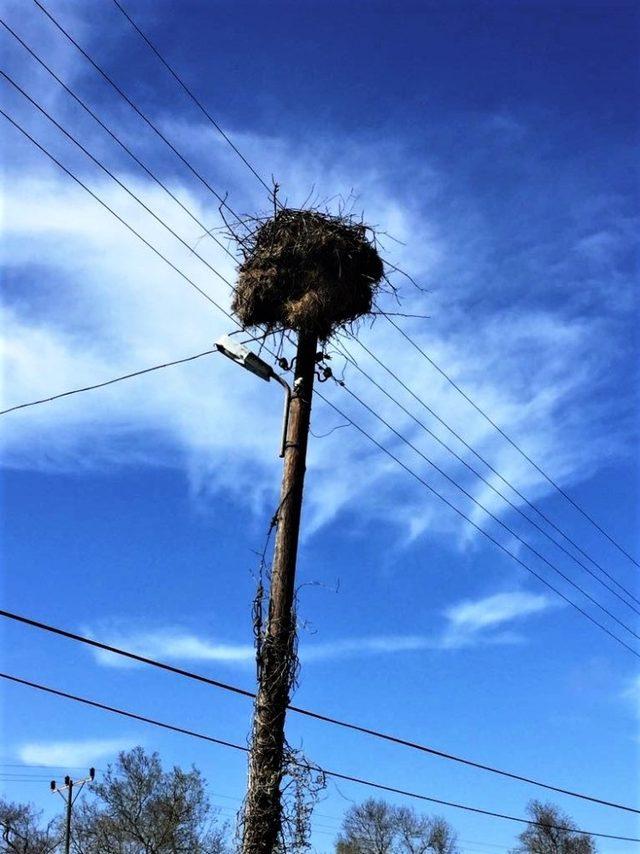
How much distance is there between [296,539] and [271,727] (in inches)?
63.7

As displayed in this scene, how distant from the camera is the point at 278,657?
719cm

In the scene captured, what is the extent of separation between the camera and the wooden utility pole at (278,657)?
6.72 meters

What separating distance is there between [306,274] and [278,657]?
375cm

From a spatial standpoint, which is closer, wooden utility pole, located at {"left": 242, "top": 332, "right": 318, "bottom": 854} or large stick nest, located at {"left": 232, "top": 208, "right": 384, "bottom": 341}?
wooden utility pole, located at {"left": 242, "top": 332, "right": 318, "bottom": 854}

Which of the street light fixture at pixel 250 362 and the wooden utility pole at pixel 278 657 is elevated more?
the street light fixture at pixel 250 362

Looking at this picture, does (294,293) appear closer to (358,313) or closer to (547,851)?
(358,313)

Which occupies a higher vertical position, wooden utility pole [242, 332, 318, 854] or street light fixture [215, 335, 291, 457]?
street light fixture [215, 335, 291, 457]

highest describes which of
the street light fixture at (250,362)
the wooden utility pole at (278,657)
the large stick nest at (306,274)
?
the large stick nest at (306,274)

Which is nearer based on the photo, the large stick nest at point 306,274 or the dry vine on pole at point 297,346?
the dry vine on pole at point 297,346

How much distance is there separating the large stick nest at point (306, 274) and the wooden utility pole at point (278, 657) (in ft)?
2.39

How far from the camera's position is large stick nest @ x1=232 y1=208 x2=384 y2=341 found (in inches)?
343

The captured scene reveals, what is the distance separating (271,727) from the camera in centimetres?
699

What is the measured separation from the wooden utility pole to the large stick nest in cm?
73

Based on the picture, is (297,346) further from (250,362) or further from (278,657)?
(278,657)
